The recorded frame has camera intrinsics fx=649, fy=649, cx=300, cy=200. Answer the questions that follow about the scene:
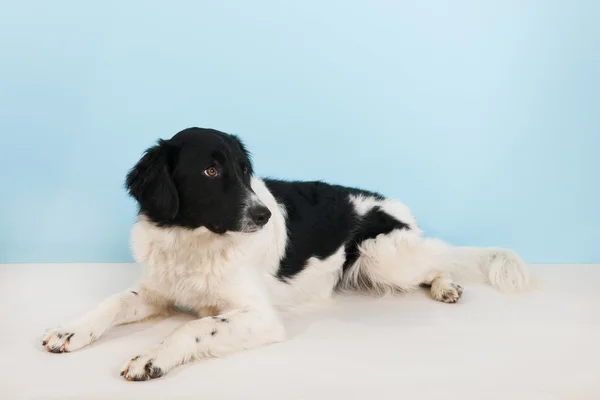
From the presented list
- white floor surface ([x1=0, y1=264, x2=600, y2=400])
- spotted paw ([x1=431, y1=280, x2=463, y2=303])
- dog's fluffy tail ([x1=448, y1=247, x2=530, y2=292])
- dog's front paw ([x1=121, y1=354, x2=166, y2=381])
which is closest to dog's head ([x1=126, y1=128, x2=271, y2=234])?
white floor surface ([x1=0, y1=264, x2=600, y2=400])

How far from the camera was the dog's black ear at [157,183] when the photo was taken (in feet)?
11.4

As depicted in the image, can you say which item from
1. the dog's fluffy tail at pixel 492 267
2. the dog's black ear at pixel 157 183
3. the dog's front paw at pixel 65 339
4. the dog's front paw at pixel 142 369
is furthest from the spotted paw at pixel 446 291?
the dog's front paw at pixel 65 339

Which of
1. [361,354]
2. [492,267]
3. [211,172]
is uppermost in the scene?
[211,172]

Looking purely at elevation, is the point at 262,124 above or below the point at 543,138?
below

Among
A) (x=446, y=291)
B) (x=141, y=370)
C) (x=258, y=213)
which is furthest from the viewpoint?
(x=446, y=291)

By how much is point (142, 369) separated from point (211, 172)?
1.11 m

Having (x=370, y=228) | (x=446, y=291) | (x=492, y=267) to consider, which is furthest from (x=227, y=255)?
(x=492, y=267)

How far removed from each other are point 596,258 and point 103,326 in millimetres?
4348

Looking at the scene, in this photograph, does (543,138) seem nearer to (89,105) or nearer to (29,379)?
(89,105)

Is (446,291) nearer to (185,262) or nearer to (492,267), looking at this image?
(492,267)

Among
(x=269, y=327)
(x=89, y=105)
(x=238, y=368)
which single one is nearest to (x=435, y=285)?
(x=269, y=327)

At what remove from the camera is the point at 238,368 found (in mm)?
3123

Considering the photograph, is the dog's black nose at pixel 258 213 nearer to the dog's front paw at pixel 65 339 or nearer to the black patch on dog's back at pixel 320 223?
the black patch on dog's back at pixel 320 223

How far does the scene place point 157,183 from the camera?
11.4ft
